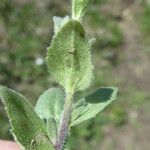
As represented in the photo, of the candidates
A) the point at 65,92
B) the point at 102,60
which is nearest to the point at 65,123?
the point at 65,92

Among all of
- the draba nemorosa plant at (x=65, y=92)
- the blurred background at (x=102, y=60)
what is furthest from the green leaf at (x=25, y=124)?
the blurred background at (x=102, y=60)

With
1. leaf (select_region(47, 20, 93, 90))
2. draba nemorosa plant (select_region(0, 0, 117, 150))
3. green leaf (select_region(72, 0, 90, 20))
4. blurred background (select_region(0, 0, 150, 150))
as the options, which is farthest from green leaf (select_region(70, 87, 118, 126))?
blurred background (select_region(0, 0, 150, 150))

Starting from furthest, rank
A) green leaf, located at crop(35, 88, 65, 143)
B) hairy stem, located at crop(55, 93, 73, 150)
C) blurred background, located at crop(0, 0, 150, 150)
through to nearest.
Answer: blurred background, located at crop(0, 0, 150, 150) → green leaf, located at crop(35, 88, 65, 143) → hairy stem, located at crop(55, 93, 73, 150)

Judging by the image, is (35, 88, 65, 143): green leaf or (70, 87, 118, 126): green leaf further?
(35, 88, 65, 143): green leaf

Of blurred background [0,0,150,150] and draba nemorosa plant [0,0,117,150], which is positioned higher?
draba nemorosa plant [0,0,117,150]

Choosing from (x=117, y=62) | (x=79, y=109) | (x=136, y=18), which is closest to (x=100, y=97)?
(x=79, y=109)

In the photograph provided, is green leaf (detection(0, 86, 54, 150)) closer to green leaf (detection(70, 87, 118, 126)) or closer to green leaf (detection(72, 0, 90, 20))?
green leaf (detection(70, 87, 118, 126))
